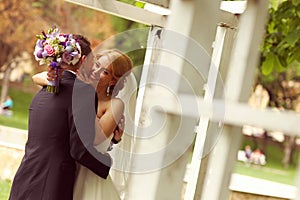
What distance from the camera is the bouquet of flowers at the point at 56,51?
4.02 meters

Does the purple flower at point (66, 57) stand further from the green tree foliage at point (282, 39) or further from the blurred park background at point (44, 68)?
the blurred park background at point (44, 68)

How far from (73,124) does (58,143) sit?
0.17 m

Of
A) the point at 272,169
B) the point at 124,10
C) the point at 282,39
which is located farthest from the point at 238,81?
the point at 272,169

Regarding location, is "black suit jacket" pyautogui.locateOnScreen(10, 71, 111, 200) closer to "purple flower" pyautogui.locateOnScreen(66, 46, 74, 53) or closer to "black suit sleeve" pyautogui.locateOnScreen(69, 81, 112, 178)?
"black suit sleeve" pyautogui.locateOnScreen(69, 81, 112, 178)

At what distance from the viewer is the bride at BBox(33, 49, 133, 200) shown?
4.16m

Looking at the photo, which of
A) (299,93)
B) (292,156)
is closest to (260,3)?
(299,93)

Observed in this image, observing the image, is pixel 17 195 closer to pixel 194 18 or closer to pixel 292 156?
pixel 194 18

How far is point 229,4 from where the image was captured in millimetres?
5402

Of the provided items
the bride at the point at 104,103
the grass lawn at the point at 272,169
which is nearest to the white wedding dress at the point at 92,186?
the bride at the point at 104,103

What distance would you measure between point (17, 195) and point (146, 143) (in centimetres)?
211

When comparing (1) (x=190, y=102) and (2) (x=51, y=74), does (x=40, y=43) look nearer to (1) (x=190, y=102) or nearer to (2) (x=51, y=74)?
(2) (x=51, y=74)

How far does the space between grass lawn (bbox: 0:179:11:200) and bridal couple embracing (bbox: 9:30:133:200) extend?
15.7ft

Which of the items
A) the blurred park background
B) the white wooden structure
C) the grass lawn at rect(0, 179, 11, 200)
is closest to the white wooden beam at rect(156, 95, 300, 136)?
the white wooden structure

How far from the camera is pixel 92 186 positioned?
14.4 ft
